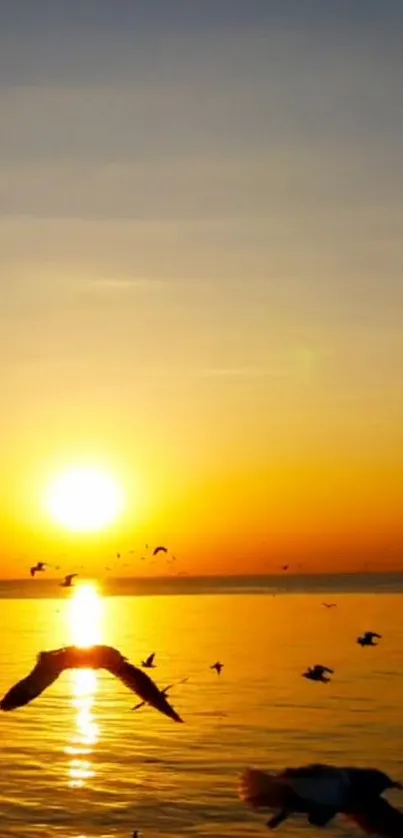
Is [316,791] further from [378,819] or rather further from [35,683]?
[35,683]

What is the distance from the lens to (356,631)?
79750 millimetres

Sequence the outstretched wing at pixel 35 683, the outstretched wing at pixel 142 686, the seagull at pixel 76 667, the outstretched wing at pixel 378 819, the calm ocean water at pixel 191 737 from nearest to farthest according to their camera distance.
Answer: the outstretched wing at pixel 378 819, the outstretched wing at pixel 35 683, the seagull at pixel 76 667, the outstretched wing at pixel 142 686, the calm ocean water at pixel 191 737

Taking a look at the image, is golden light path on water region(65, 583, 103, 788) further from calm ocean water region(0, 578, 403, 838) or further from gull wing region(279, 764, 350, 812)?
gull wing region(279, 764, 350, 812)

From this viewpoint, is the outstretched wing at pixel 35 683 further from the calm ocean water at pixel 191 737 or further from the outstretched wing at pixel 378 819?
the calm ocean water at pixel 191 737

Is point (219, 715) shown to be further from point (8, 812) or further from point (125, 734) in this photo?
point (8, 812)

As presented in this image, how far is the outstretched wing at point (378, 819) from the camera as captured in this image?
758 centimetres

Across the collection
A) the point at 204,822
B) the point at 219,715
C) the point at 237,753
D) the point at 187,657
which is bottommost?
the point at 204,822

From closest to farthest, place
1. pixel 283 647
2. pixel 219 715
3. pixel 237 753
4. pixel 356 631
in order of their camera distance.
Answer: pixel 237 753 → pixel 219 715 → pixel 283 647 → pixel 356 631

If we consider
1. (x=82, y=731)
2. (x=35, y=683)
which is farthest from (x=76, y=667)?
(x=82, y=731)

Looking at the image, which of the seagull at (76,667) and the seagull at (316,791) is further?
the seagull at (76,667)

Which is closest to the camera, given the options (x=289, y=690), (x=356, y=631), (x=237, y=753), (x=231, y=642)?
(x=237, y=753)

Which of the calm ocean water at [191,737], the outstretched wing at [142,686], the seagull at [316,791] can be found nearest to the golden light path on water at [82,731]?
the calm ocean water at [191,737]

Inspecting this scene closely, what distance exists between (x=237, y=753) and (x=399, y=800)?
714cm

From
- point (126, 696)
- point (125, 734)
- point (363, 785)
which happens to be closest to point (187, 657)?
point (126, 696)
